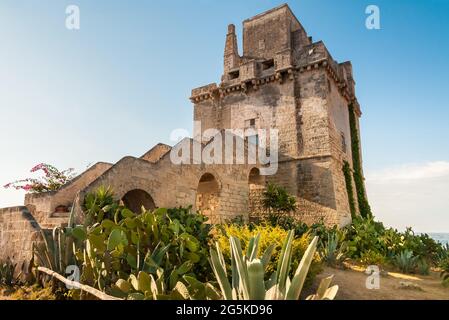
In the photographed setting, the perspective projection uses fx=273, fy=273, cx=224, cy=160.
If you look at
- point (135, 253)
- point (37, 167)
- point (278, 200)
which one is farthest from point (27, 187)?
point (278, 200)

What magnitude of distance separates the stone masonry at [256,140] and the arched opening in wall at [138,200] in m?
0.03

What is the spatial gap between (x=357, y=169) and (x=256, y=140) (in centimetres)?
656

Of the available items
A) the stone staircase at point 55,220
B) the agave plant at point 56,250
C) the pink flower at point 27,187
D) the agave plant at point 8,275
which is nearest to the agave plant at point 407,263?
the agave plant at point 56,250

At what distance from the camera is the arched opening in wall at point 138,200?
7957 millimetres

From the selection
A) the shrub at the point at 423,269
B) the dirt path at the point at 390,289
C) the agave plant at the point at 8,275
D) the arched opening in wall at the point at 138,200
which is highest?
the arched opening in wall at the point at 138,200

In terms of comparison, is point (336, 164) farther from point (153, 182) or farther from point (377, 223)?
point (153, 182)

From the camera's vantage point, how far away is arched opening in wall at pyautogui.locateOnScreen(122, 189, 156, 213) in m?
7.96

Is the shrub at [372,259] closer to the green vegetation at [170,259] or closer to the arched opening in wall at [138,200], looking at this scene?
the green vegetation at [170,259]

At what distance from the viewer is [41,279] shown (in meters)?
4.40

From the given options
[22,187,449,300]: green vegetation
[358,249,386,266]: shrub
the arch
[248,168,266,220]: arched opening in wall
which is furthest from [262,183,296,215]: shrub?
[22,187,449,300]: green vegetation

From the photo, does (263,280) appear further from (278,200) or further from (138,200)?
(278,200)

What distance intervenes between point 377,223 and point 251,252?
463 inches

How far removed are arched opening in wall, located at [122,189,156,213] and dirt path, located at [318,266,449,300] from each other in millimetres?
4882
